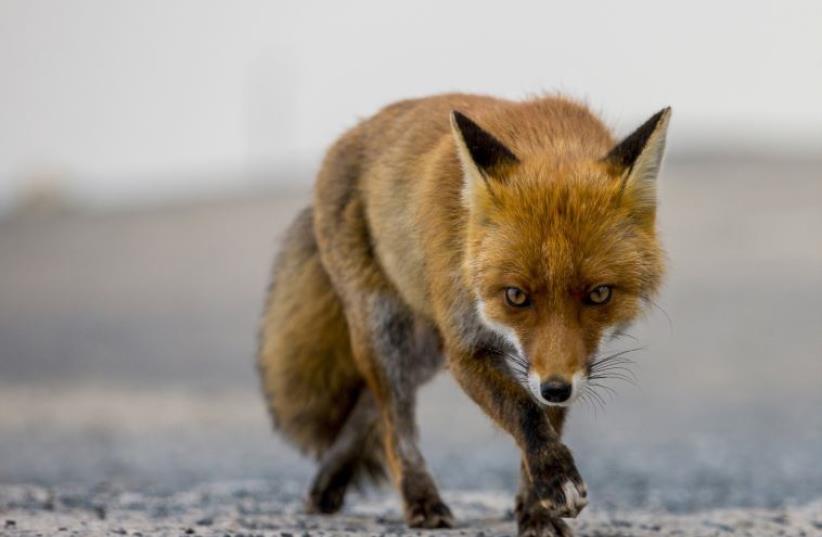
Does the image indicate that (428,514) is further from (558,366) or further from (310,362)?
(558,366)

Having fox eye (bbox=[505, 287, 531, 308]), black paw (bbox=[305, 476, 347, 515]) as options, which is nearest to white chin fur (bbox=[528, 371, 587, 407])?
fox eye (bbox=[505, 287, 531, 308])

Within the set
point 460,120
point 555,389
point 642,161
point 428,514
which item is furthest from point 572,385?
point 428,514

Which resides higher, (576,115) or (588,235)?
(576,115)

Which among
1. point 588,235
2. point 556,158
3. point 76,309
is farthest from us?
point 76,309

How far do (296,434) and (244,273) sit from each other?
84.0 ft

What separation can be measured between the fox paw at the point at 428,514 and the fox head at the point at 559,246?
148 centimetres

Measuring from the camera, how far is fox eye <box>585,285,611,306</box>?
6.70 meters

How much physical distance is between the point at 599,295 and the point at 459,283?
0.92 meters

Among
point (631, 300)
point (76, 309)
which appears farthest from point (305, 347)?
point (76, 309)

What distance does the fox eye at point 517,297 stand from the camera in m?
6.69

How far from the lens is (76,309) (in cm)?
3228

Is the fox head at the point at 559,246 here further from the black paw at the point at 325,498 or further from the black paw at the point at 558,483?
the black paw at the point at 325,498

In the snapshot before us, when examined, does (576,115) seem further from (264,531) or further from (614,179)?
(264,531)

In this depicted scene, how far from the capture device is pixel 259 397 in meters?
22.5
